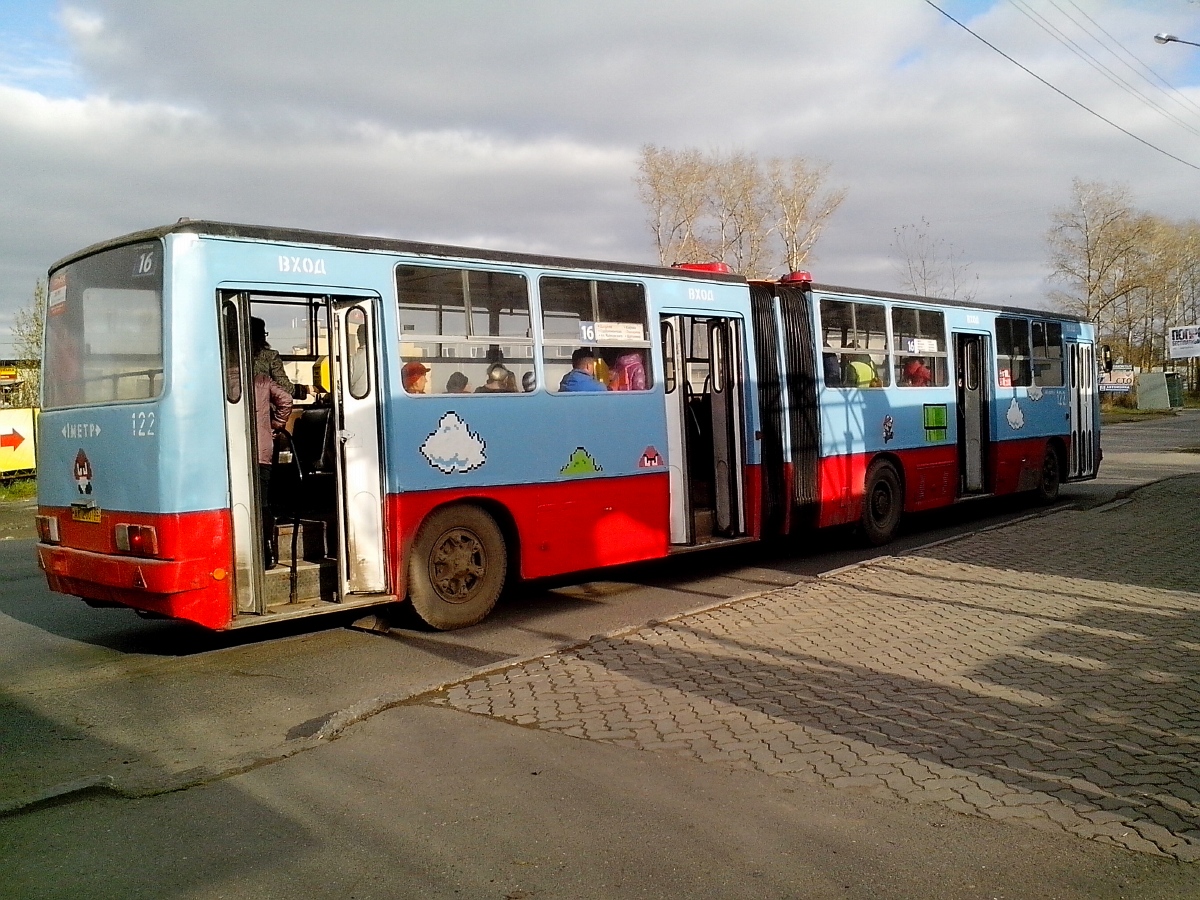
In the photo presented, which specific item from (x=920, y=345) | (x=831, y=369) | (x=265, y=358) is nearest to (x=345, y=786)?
(x=265, y=358)

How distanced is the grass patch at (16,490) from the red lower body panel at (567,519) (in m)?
17.5

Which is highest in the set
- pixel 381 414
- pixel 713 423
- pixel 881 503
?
pixel 381 414

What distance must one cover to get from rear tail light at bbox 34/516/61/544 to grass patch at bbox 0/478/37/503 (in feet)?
52.9

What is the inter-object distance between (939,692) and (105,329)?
6.26 metres

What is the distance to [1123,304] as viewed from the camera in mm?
70625

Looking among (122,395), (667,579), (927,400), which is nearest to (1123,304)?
(927,400)

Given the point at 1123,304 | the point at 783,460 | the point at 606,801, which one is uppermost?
the point at 1123,304

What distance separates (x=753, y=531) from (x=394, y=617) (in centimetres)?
421

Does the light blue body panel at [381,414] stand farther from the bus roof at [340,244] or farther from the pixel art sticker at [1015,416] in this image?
the pixel art sticker at [1015,416]

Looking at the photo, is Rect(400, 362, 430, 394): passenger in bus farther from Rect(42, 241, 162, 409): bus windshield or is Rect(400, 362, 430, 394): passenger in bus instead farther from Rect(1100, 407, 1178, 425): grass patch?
Rect(1100, 407, 1178, 425): grass patch

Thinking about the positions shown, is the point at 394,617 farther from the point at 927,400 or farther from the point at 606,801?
the point at 927,400

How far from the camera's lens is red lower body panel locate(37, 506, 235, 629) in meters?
6.99

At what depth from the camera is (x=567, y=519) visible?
9.38 metres

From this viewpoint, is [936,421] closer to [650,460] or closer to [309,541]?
[650,460]
